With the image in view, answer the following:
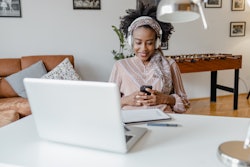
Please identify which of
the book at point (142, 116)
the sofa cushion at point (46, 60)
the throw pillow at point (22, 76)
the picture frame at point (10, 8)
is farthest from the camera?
the picture frame at point (10, 8)

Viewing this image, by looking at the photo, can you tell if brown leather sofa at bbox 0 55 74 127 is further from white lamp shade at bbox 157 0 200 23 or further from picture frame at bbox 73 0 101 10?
white lamp shade at bbox 157 0 200 23

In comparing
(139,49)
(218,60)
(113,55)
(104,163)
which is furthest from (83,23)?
(104,163)

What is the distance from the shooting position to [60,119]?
871 millimetres

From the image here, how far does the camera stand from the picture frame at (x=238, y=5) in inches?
178

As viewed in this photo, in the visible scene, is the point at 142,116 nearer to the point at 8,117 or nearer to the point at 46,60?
the point at 8,117

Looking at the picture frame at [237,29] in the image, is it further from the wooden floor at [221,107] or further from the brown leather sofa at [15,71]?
the brown leather sofa at [15,71]

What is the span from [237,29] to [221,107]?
4.78 feet

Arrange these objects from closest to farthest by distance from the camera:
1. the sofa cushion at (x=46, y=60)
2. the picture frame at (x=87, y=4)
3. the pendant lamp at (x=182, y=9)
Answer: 1. the pendant lamp at (x=182, y=9)
2. the sofa cushion at (x=46, y=60)
3. the picture frame at (x=87, y=4)

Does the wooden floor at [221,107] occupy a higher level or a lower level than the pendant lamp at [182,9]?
lower

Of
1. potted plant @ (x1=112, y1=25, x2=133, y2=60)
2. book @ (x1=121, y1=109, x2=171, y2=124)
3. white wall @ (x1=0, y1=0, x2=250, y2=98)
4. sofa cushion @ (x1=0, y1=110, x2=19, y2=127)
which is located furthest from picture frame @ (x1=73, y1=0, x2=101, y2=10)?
book @ (x1=121, y1=109, x2=171, y2=124)

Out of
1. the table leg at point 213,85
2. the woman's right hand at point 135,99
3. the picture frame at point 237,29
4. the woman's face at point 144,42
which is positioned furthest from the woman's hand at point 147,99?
the picture frame at point 237,29

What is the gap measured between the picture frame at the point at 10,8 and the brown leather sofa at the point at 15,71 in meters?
0.61

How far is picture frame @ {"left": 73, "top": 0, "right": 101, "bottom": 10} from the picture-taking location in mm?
3721

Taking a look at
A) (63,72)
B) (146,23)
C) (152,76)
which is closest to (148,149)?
(152,76)
